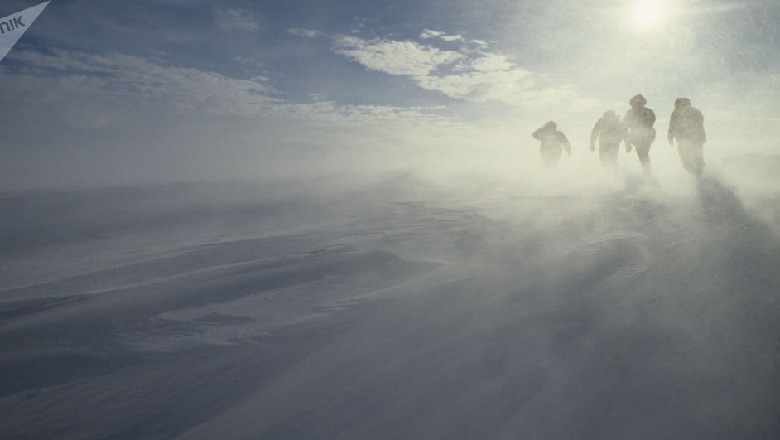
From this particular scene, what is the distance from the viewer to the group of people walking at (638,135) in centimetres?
1298

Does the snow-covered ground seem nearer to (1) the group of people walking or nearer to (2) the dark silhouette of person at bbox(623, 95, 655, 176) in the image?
(1) the group of people walking

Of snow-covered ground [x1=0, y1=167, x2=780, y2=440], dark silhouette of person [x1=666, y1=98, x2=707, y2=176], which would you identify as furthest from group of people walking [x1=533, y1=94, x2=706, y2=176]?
snow-covered ground [x1=0, y1=167, x2=780, y2=440]

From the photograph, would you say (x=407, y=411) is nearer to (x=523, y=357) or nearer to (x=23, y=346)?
(x=523, y=357)

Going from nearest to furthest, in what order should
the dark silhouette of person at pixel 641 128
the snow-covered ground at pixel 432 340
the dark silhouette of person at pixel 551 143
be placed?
1. the snow-covered ground at pixel 432 340
2. the dark silhouette of person at pixel 641 128
3. the dark silhouette of person at pixel 551 143

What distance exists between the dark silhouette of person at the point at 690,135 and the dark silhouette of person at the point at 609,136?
2.61 m

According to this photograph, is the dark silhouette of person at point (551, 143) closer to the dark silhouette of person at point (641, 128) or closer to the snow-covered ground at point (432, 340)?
the dark silhouette of person at point (641, 128)

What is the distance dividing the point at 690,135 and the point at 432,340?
14.7 m

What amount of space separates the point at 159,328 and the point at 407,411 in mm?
2835

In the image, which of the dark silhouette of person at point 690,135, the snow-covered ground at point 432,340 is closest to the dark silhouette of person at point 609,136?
the dark silhouette of person at point 690,135

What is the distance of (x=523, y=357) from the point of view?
8.21 ft

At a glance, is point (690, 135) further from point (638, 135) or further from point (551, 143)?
point (551, 143)

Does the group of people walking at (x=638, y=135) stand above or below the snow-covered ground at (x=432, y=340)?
above

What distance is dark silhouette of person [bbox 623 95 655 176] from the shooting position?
14.9 m

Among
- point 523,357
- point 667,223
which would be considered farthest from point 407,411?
point 667,223
